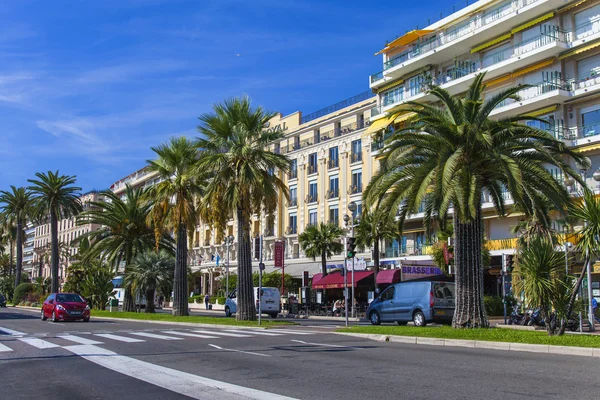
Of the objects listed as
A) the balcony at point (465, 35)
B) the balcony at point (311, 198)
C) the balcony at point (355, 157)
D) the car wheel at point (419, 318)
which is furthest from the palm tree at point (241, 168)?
the balcony at point (311, 198)

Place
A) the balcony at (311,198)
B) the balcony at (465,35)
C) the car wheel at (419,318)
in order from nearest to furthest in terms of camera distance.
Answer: the car wheel at (419,318) → the balcony at (465,35) → the balcony at (311,198)

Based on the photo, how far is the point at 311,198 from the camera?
59.5m

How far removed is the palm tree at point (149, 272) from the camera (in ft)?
125

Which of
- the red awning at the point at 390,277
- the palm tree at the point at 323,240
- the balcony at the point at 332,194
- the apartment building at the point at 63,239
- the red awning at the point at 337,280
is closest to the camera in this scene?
the red awning at the point at 390,277

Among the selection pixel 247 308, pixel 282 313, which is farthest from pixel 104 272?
pixel 247 308

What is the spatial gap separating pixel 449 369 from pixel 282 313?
36941 mm

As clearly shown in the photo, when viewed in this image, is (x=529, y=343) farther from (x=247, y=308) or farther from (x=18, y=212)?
(x=18, y=212)

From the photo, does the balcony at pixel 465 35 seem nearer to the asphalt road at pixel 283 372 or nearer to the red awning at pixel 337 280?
the red awning at pixel 337 280

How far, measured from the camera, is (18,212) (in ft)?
231

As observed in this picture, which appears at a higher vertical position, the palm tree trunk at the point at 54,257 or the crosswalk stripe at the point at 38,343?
the palm tree trunk at the point at 54,257

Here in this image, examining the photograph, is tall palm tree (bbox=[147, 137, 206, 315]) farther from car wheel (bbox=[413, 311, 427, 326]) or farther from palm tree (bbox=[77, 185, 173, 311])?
car wheel (bbox=[413, 311, 427, 326])

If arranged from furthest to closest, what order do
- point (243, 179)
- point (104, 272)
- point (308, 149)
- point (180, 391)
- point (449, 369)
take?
point (308, 149)
point (104, 272)
point (243, 179)
point (449, 369)
point (180, 391)

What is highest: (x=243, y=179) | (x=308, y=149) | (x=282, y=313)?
(x=308, y=149)

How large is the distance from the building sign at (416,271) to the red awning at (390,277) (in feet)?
2.72
